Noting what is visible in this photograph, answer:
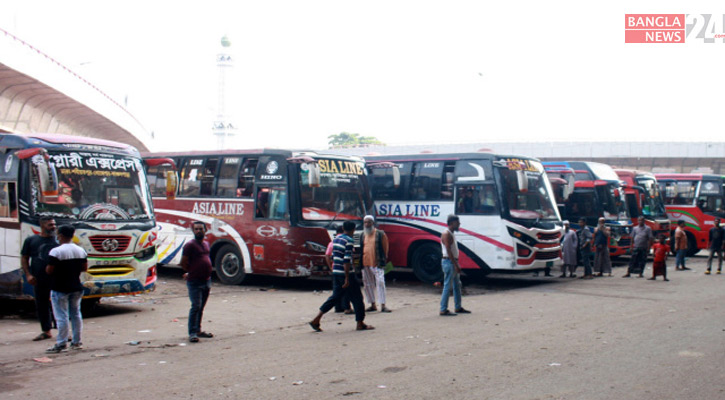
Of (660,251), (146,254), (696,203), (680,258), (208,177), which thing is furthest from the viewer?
(696,203)

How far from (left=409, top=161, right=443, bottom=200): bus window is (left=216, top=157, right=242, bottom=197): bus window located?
433 cm

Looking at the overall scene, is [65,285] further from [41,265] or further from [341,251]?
[341,251]

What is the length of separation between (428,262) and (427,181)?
197cm

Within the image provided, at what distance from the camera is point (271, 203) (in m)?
15.8

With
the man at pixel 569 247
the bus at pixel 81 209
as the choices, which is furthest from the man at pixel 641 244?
the bus at pixel 81 209

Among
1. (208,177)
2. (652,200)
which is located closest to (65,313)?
(208,177)

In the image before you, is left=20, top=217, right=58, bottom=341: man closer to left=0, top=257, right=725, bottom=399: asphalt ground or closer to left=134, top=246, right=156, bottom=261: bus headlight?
left=0, top=257, right=725, bottom=399: asphalt ground

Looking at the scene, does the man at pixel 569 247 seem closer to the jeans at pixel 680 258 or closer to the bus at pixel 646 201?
the jeans at pixel 680 258

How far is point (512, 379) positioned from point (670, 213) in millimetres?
23761

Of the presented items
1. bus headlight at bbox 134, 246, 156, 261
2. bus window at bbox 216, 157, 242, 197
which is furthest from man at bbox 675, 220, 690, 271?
bus headlight at bbox 134, 246, 156, 261

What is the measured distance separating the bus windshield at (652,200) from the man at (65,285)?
20.3 meters

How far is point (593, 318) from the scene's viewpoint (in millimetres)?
11312

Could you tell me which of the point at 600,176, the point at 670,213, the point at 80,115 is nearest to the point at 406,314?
the point at 600,176

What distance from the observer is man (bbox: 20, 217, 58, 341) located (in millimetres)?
9438
